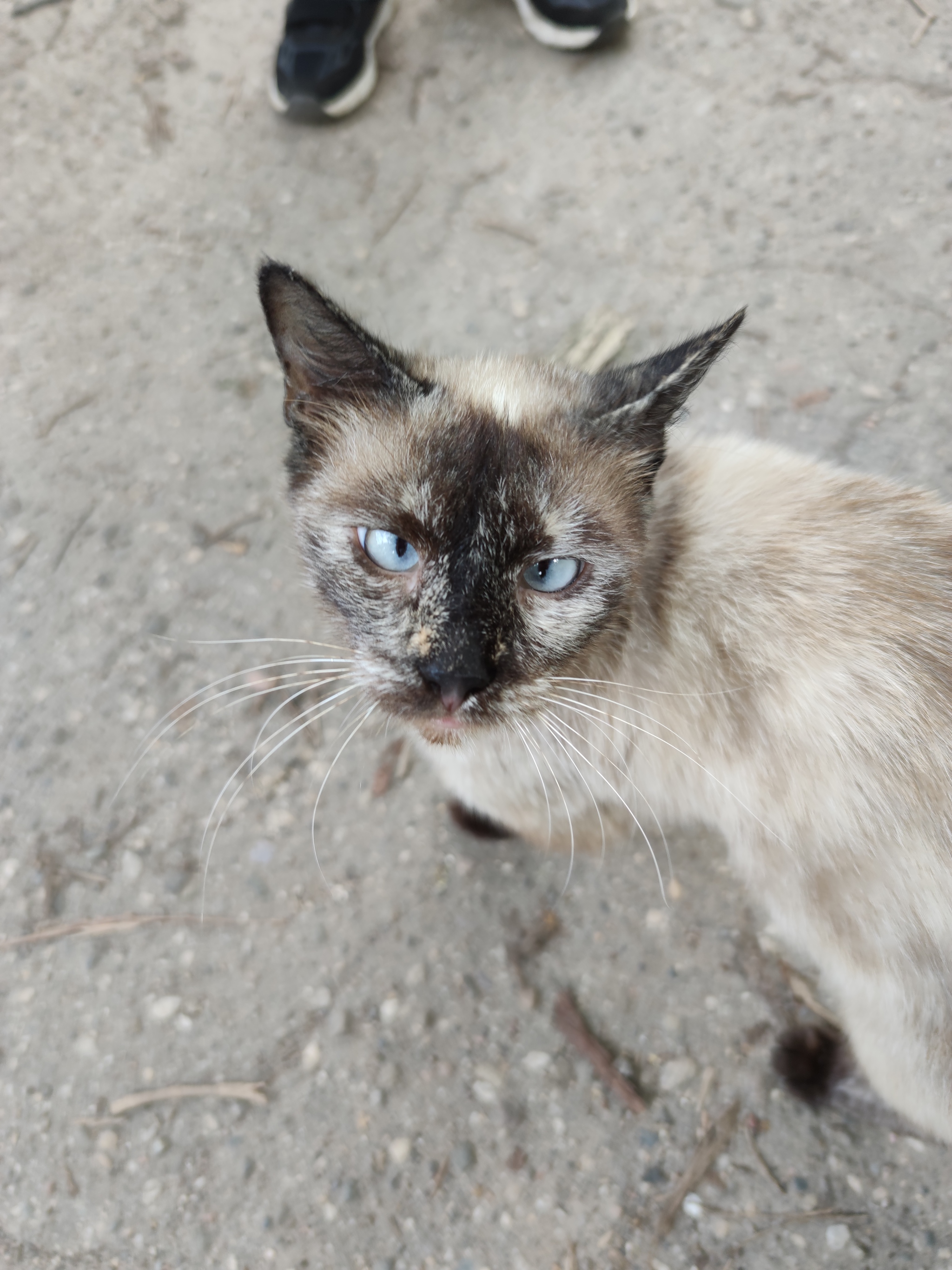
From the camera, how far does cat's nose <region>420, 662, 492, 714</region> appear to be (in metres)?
1.35

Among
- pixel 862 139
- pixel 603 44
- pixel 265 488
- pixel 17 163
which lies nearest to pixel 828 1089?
pixel 265 488

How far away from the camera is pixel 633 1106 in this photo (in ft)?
6.50

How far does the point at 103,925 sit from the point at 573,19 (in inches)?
140

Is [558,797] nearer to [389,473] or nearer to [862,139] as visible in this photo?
[389,473]

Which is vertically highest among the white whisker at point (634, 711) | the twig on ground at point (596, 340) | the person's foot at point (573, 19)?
the person's foot at point (573, 19)

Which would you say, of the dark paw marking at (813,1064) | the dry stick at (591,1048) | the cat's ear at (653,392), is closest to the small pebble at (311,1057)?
the dry stick at (591,1048)

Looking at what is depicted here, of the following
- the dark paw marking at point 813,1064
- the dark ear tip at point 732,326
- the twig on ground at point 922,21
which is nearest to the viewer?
the dark ear tip at point 732,326

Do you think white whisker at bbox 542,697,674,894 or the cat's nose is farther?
white whisker at bbox 542,697,674,894

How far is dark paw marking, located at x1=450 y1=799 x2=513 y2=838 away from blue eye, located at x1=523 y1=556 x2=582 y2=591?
3.19 ft

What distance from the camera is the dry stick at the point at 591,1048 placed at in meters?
1.99

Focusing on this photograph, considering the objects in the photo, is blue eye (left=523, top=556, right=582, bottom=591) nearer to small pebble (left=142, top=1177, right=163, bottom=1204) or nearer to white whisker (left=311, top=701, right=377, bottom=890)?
white whisker (left=311, top=701, right=377, bottom=890)

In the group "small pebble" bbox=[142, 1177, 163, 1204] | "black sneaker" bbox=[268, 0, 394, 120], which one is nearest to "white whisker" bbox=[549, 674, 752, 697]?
"small pebble" bbox=[142, 1177, 163, 1204]

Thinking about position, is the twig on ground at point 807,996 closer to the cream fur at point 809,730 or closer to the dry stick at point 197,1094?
the cream fur at point 809,730

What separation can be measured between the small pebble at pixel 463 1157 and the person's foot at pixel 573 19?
148 inches
